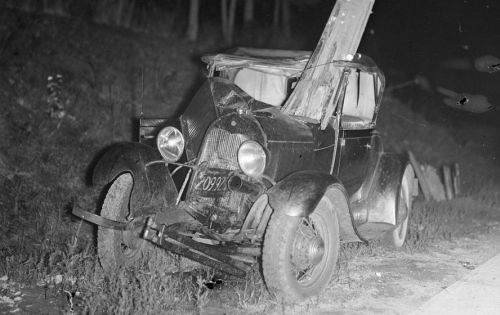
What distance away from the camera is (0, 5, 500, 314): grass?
4.18m

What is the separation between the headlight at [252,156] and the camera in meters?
4.19

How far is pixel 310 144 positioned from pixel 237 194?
91 centimetres

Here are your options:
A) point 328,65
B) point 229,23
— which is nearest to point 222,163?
point 328,65

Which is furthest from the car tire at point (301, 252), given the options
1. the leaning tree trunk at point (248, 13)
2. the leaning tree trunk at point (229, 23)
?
the leaning tree trunk at point (248, 13)

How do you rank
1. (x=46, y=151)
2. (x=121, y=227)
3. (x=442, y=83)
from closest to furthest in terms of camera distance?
(x=121, y=227) → (x=46, y=151) → (x=442, y=83)

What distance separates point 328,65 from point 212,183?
191cm

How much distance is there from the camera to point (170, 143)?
468 cm

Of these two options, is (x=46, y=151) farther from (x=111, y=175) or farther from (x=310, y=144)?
(x=310, y=144)

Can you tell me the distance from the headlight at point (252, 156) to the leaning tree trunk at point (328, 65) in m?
0.98

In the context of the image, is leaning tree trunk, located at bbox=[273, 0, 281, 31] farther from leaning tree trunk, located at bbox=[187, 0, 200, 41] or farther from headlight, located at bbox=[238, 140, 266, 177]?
headlight, located at bbox=[238, 140, 266, 177]

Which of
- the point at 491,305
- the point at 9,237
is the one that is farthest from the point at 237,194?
the point at 9,237

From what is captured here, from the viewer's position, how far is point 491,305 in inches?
161

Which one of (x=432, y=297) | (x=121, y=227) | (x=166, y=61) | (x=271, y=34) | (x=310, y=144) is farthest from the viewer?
(x=271, y=34)

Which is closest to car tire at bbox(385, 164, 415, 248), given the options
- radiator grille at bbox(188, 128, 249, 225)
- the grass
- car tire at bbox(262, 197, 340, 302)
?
the grass
